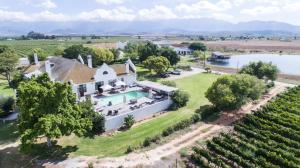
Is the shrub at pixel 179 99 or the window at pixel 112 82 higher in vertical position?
the window at pixel 112 82

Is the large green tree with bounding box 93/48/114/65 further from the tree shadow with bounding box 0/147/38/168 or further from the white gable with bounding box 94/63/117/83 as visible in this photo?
the tree shadow with bounding box 0/147/38/168

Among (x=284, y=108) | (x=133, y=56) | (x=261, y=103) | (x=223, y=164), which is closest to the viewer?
(x=223, y=164)

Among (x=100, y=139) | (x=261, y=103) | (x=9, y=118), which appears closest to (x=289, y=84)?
(x=261, y=103)

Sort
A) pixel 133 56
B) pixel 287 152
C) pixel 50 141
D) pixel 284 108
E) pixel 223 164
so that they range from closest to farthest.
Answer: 1. pixel 223 164
2. pixel 287 152
3. pixel 50 141
4. pixel 284 108
5. pixel 133 56

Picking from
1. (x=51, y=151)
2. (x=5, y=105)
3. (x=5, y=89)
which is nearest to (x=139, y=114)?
(x=51, y=151)

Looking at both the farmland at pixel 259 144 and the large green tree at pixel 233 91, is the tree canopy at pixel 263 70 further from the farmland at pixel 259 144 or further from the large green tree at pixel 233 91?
the farmland at pixel 259 144

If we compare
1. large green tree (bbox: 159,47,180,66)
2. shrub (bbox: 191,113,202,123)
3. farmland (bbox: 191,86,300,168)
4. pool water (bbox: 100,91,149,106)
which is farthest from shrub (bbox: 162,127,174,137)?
large green tree (bbox: 159,47,180,66)

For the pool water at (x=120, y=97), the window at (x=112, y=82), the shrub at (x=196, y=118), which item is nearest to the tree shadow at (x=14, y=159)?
the pool water at (x=120, y=97)

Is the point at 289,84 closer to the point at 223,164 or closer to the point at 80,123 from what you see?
the point at 223,164
